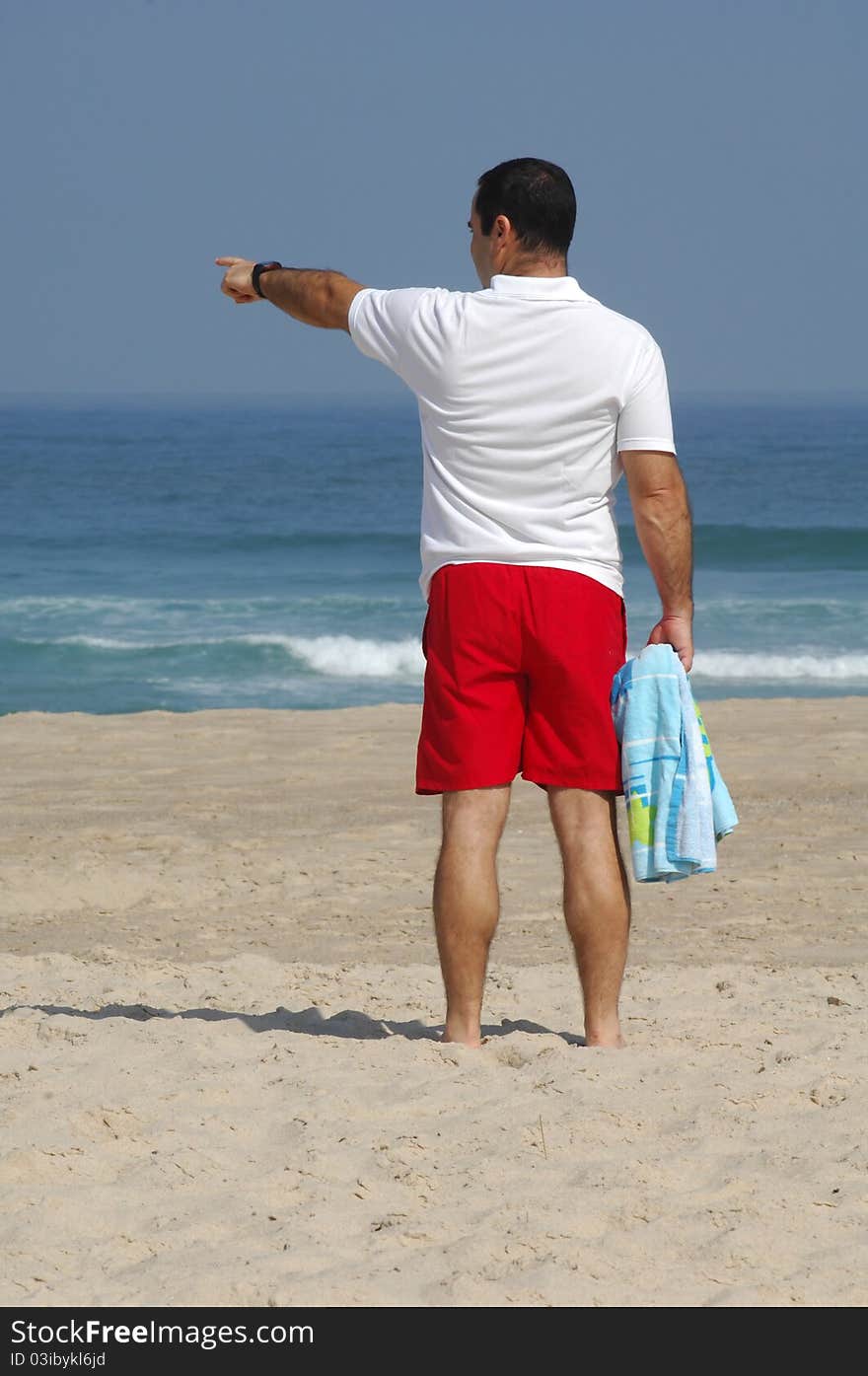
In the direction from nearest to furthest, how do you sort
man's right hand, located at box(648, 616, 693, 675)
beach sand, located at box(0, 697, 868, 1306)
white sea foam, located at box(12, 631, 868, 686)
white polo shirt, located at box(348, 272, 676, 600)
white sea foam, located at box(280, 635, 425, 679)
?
1. beach sand, located at box(0, 697, 868, 1306)
2. white polo shirt, located at box(348, 272, 676, 600)
3. man's right hand, located at box(648, 616, 693, 675)
4. white sea foam, located at box(12, 631, 868, 686)
5. white sea foam, located at box(280, 635, 425, 679)

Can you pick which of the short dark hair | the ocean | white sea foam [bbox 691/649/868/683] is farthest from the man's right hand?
white sea foam [bbox 691/649/868/683]

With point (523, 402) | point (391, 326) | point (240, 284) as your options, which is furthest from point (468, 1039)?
point (240, 284)

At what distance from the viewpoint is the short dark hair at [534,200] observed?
341cm

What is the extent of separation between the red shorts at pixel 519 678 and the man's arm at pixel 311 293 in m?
0.63

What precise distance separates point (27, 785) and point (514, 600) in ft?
17.0

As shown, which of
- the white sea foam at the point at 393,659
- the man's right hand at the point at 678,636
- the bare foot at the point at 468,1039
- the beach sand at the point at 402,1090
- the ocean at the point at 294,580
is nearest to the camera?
the beach sand at the point at 402,1090

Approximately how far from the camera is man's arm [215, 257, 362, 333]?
3518 mm

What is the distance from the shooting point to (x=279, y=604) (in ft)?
66.0

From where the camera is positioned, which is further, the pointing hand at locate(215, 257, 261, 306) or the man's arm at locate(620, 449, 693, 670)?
the pointing hand at locate(215, 257, 261, 306)

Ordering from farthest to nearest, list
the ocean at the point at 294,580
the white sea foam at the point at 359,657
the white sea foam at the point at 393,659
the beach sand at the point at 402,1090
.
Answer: the white sea foam at the point at 359,657, the white sea foam at the point at 393,659, the ocean at the point at 294,580, the beach sand at the point at 402,1090

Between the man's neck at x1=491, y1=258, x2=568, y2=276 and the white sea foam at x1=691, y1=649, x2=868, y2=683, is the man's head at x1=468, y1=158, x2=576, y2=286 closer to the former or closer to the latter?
the man's neck at x1=491, y1=258, x2=568, y2=276

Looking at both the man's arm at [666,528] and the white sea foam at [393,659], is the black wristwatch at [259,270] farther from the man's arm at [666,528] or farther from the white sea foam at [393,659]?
the white sea foam at [393,659]

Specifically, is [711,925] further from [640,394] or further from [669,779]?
[640,394]

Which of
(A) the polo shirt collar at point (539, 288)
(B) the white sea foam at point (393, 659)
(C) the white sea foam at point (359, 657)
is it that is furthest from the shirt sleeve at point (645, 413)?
(C) the white sea foam at point (359, 657)
